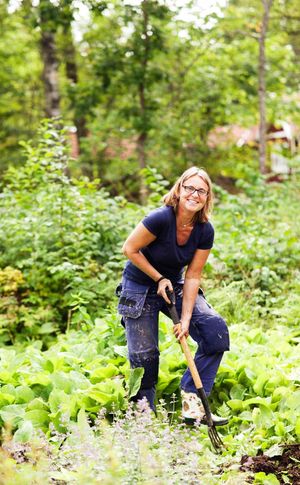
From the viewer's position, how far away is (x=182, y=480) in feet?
9.94

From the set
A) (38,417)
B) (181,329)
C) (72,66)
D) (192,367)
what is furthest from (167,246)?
(72,66)

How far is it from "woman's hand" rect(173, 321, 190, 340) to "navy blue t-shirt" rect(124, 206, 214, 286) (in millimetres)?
327

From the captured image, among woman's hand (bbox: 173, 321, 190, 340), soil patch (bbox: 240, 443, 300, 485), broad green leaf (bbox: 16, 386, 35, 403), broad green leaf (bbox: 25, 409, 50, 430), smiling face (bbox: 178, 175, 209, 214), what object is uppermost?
smiling face (bbox: 178, 175, 209, 214)

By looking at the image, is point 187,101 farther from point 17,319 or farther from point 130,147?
point 17,319

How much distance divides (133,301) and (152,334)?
0.80 feet

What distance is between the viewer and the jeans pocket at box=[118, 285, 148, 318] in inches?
156

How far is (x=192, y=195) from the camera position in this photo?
3863 millimetres

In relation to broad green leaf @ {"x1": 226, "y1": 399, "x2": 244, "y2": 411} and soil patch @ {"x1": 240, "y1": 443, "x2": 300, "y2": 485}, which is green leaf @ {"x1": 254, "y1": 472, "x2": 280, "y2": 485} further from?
broad green leaf @ {"x1": 226, "y1": 399, "x2": 244, "y2": 411}

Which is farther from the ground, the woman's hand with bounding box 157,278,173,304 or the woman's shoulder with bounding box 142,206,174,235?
the woman's shoulder with bounding box 142,206,174,235

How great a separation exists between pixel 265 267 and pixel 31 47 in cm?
1225

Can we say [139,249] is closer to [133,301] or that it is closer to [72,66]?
[133,301]

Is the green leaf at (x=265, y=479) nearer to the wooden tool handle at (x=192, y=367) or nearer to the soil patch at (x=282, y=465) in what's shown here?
the soil patch at (x=282, y=465)

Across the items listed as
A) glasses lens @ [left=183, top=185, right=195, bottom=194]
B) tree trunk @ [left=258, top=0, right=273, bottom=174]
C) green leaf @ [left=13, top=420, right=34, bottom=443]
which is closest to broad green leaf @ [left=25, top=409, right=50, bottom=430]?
green leaf @ [left=13, top=420, right=34, bottom=443]

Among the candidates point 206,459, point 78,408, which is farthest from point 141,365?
point 206,459
